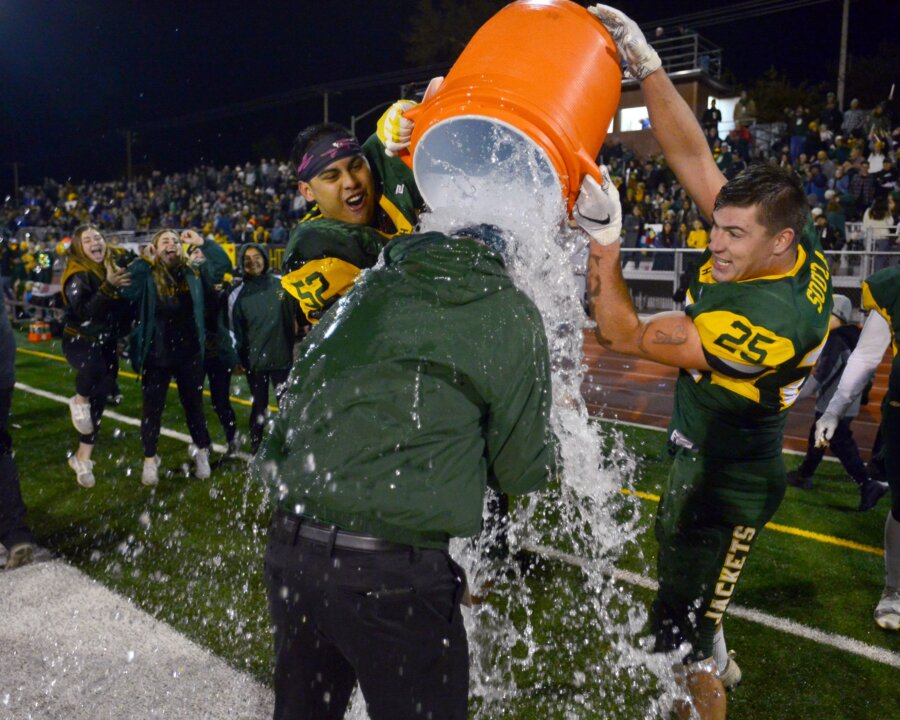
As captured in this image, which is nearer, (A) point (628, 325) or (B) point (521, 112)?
(B) point (521, 112)

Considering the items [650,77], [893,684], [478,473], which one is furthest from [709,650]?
[650,77]

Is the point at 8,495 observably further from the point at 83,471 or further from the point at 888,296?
the point at 888,296

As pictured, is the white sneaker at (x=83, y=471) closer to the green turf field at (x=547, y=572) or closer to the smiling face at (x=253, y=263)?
the green turf field at (x=547, y=572)

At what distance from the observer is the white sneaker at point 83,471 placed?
6.00m

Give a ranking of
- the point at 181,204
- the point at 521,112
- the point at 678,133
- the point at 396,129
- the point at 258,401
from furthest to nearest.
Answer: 1. the point at 181,204
2. the point at 258,401
3. the point at 678,133
4. the point at 396,129
5. the point at 521,112

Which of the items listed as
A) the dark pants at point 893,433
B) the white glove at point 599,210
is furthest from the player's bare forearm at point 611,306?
the dark pants at point 893,433

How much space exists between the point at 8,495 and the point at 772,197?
14.5ft

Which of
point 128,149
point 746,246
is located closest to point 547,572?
point 746,246

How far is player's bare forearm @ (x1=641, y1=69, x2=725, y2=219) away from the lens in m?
2.76

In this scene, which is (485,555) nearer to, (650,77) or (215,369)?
(650,77)

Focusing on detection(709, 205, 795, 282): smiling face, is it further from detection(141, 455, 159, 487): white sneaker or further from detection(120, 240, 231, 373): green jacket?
detection(141, 455, 159, 487): white sneaker

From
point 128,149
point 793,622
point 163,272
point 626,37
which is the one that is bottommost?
point 793,622

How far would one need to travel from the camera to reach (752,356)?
2301 millimetres

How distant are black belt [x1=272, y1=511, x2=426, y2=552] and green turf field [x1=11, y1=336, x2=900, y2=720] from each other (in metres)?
1.80
